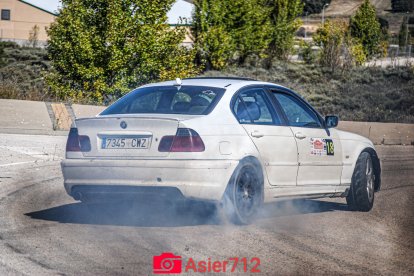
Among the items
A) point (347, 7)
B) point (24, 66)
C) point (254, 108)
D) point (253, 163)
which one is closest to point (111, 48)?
point (254, 108)

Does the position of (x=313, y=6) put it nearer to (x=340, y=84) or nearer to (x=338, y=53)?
(x=338, y=53)

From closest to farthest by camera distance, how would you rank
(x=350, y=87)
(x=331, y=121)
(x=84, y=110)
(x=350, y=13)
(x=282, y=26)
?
(x=331, y=121), (x=84, y=110), (x=350, y=87), (x=282, y=26), (x=350, y=13)

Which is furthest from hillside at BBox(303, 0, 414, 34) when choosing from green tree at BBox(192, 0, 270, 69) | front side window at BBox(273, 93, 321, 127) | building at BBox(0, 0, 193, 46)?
front side window at BBox(273, 93, 321, 127)

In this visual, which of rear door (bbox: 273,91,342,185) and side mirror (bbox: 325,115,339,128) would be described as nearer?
rear door (bbox: 273,91,342,185)

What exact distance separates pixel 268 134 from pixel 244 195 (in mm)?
759

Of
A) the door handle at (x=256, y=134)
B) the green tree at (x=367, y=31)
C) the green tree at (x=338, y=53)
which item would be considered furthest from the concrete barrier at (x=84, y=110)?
the green tree at (x=367, y=31)

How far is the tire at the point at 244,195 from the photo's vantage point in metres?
8.78

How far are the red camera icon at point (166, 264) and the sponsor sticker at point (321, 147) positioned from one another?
3.24m

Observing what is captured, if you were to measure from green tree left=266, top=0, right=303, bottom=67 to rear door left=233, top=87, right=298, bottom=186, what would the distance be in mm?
50308

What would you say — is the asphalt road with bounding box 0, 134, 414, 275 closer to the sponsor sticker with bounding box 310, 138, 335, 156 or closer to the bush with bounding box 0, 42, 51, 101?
the sponsor sticker with bounding box 310, 138, 335, 156

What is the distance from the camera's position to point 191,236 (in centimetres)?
834

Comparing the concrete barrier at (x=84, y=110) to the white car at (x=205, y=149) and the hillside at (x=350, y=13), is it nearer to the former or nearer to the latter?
the white car at (x=205, y=149)

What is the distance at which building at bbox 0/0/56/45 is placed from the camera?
287 ft

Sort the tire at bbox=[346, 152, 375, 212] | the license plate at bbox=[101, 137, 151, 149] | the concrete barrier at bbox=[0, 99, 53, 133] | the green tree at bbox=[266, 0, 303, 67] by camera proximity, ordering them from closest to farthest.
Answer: the license plate at bbox=[101, 137, 151, 149]
the tire at bbox=[346, 152, 375, 212]
the concrete barrier at bbox=[0, 99, 53, 133]
the green tree at bbox=[266, 0, 303, 67]
